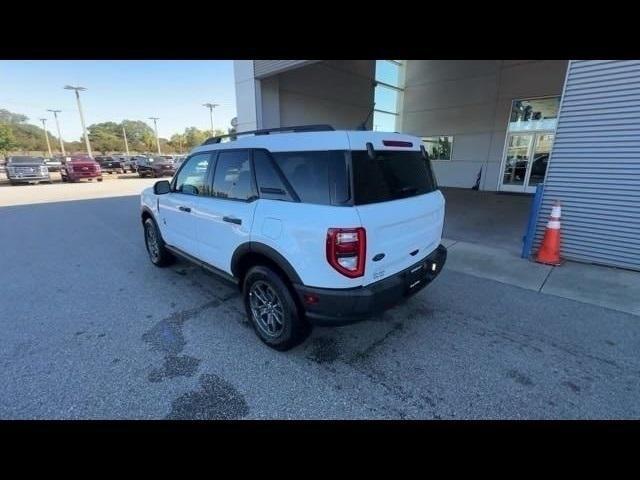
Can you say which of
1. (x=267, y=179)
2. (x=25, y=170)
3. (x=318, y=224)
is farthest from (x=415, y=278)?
(x=25, y=170)

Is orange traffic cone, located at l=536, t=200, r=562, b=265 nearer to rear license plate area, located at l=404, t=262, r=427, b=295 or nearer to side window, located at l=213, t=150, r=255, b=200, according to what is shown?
rear license plate area, located at l=404, t=262, r=427, b=295

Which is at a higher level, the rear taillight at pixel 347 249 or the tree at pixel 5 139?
the tree at pixel 5 139

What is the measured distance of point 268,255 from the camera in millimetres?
2625

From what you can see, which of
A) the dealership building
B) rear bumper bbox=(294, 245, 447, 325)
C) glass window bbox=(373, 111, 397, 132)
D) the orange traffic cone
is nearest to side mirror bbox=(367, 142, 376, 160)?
rear bumper bbox=(294, 245, 447, 325)

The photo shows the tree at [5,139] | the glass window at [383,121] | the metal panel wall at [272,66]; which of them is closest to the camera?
the metal panel wall at [272,66]

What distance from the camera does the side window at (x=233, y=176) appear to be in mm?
2945

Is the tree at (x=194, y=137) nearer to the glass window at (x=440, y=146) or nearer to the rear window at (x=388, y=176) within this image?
the glass window at (x=440, y=146)

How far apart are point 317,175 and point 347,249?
0.63m

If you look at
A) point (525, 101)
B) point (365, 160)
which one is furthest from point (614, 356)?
point (525, 101)

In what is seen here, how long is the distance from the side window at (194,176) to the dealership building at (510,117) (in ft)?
14.1

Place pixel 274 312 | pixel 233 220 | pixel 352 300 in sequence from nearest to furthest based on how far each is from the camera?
pixel 352 300, pixel 274 312, pixel 233 220

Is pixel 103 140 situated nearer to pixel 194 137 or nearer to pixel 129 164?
pixel 194 137

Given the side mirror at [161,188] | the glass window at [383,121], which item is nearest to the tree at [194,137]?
the glass window at [383,121]
